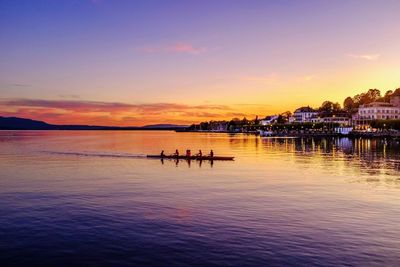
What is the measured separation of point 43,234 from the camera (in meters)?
25.2

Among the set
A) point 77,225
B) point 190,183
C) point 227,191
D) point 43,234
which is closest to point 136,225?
point 77,225

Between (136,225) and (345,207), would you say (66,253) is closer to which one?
(136,225)

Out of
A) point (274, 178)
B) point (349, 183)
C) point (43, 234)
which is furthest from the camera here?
point (274, 178)

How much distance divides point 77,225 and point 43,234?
8.61ft

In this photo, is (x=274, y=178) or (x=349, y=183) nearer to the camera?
(x=349, y=183)

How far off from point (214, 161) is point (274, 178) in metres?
25.1

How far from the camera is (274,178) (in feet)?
171

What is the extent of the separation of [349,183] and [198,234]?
28119mm

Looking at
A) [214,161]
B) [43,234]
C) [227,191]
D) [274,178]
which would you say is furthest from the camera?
[214,161]

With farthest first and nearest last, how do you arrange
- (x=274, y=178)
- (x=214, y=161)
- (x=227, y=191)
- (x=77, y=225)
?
(x=214, y=161) → (x=274, y=178) → (x=227, y=191) → (x=77, y=225)

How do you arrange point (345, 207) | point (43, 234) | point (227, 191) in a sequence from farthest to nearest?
1. point (227, 191)
2. point (345, 207)
3. point (43, 234)

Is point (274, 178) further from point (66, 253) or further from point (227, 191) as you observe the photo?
point (66, 253)

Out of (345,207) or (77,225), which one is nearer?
(77,225)

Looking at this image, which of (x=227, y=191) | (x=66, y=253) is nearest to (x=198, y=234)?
(x=66, y=253)
